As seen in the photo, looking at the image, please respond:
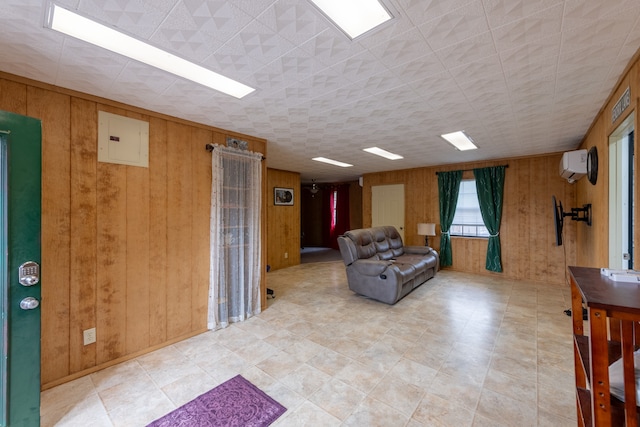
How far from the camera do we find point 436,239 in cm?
588

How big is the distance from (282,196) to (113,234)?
422 cm

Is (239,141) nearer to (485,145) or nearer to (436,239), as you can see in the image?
(485,145)

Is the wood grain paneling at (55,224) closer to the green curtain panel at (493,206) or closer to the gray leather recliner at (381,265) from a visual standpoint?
the gray leather recliner at (381,265)

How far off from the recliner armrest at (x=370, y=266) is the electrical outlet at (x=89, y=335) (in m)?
3.11

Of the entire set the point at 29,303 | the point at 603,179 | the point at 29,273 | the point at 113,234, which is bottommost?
the point at 29,303

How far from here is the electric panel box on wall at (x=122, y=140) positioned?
228cm

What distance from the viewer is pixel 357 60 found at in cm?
174

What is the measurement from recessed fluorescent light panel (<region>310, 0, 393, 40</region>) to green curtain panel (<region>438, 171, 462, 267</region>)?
190 inches

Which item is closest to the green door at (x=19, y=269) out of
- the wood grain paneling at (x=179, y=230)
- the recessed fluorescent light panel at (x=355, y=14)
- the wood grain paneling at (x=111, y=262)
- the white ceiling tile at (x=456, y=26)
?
the wood grain paneling at (x=111, y=262)

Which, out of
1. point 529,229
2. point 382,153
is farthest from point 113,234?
point 529,229

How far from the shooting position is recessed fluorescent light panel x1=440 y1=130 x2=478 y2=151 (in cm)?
354

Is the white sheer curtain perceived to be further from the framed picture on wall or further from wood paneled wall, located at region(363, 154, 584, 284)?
wood paneled wall, located at region(363, 154, 584, 284)

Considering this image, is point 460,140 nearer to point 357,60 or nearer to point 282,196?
point 357,60

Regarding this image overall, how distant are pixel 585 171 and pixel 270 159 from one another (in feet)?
15.6
